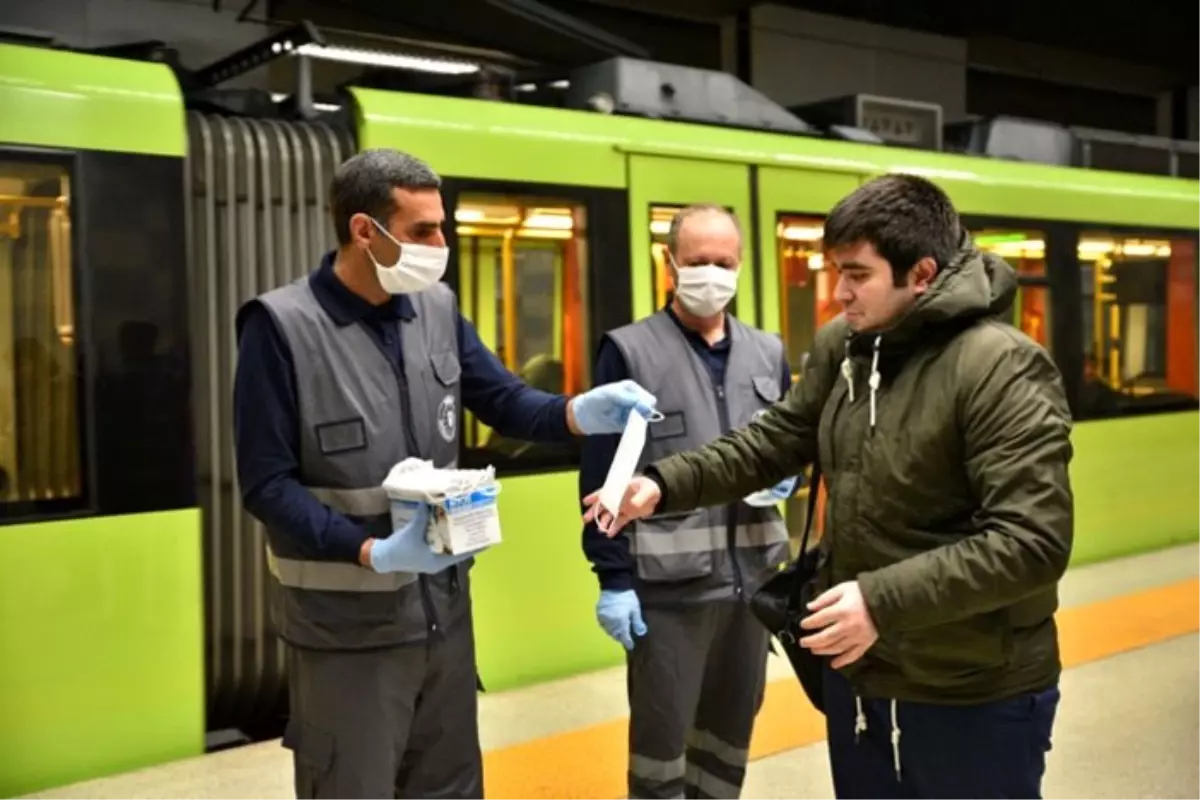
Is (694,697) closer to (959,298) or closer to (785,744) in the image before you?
(785,744)

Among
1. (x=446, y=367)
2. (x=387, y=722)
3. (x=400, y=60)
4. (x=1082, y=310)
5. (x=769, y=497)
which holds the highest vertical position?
(x=400, y=60)

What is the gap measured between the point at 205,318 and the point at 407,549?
6.48 feet

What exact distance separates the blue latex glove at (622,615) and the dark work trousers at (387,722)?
0.46 meters

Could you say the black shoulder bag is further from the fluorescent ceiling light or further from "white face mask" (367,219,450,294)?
the fluorescent ceiling light

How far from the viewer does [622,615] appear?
3.04m

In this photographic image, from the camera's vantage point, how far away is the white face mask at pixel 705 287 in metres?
3.17

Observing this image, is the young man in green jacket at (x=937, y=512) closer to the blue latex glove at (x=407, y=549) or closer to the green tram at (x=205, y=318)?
the blue latex glove at (x=407, y=549)

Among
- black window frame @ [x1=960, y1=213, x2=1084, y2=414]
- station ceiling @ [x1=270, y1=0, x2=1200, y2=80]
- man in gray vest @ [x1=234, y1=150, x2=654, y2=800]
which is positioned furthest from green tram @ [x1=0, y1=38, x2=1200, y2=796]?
station ceiling @ [x1=270, y1=0, x2=1200, y2=80]

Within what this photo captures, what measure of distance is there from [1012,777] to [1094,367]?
5.42 m

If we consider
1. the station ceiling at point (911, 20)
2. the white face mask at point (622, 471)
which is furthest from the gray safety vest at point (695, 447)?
the station ceiling at point (911, 20)

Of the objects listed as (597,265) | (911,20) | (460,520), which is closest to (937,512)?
(460,520)

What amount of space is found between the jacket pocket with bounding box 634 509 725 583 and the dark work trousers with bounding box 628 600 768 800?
3.5 inches

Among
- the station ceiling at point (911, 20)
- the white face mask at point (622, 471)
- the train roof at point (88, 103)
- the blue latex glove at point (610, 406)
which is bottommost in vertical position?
the white face mask at point (622, 471)

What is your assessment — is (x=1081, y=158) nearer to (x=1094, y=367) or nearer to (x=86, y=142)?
(x=1094, y=367)
